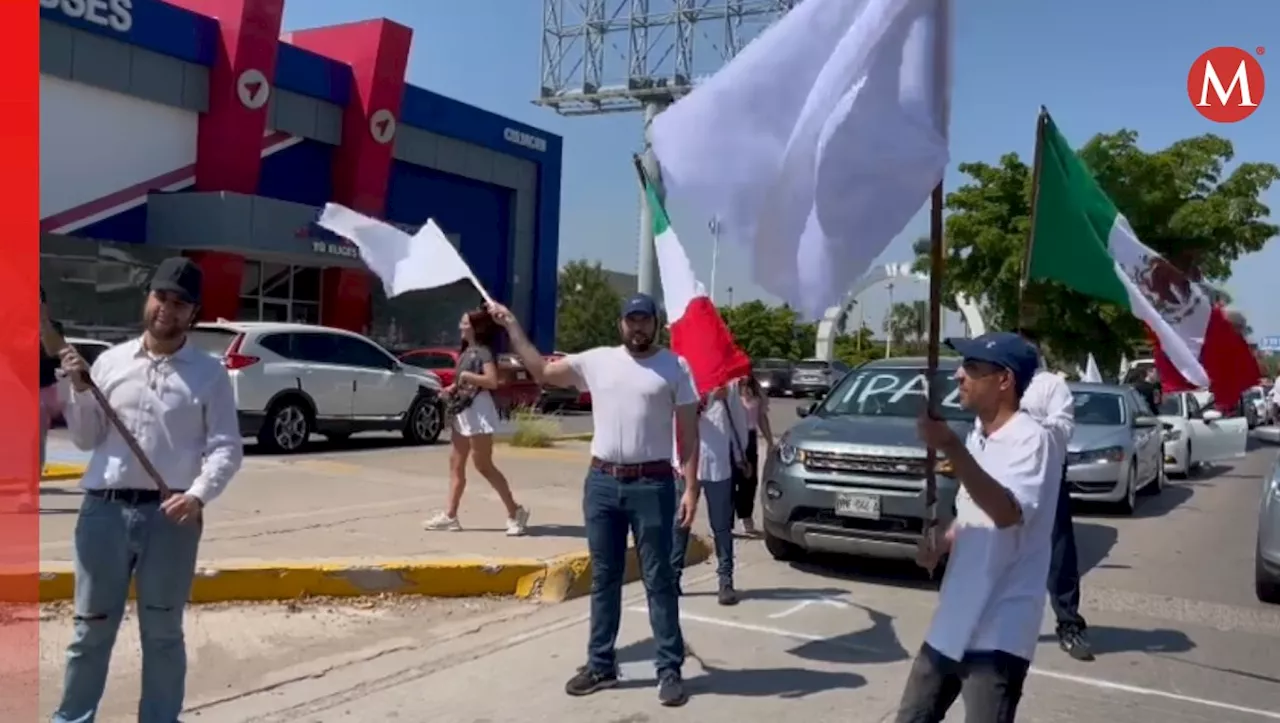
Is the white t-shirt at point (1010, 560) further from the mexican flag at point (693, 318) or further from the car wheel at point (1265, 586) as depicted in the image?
the car wheel at point (1265, 586)

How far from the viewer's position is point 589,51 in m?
40.9

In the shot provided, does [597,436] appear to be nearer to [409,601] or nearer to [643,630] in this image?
[643,630]

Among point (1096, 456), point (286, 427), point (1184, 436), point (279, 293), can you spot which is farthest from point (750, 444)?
point (279, 293)

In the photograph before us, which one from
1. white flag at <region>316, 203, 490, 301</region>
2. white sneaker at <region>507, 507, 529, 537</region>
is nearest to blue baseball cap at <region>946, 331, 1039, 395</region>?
white flag at <region>316, 203, 490, 301</region>

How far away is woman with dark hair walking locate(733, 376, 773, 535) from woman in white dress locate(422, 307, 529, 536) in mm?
1823

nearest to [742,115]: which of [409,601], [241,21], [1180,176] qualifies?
[409,601]

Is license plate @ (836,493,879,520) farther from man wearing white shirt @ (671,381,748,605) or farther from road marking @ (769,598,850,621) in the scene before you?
man wearing white shirt @ (671,381,748,605)

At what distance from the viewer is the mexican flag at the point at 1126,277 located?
17.8 feet

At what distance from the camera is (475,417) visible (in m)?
8.91

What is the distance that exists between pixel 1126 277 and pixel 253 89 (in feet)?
68.8

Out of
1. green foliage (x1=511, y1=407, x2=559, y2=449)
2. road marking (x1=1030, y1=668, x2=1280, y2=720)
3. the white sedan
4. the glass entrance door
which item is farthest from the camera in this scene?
the glass entrance door

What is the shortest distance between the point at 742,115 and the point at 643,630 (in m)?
3.63

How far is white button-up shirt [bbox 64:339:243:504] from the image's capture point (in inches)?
159

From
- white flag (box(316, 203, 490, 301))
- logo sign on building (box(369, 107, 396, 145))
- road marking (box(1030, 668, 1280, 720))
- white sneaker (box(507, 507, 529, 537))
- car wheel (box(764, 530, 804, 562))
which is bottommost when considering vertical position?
road marking (box(1030, 668, 1280, 720))
